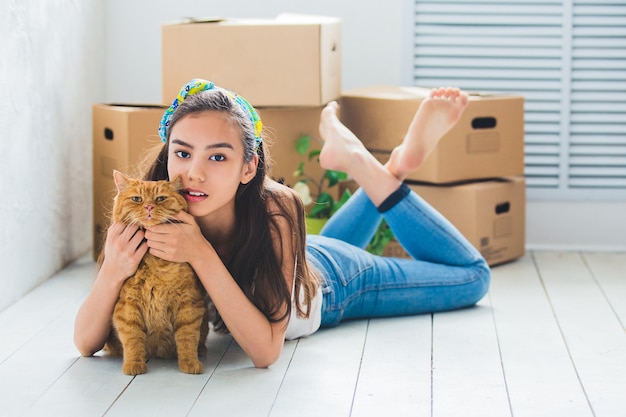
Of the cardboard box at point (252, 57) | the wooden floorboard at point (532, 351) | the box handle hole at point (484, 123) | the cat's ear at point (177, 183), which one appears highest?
the cardboard box at point (252, 57)

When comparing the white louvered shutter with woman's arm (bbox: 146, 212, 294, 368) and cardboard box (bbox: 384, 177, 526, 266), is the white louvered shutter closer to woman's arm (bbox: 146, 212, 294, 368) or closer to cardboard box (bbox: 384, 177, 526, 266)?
cardboard box (bbox: 384, 177, 526, 266)

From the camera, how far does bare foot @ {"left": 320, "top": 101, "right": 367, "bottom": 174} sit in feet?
7.49

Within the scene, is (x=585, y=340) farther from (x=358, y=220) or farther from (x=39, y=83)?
(x=39, y=83)

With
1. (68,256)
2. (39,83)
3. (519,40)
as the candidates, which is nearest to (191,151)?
(39,83)

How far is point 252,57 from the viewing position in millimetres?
2613

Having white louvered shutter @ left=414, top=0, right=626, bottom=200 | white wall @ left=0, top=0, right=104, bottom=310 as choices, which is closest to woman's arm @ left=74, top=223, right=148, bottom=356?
white wall @ left=0, top=0, right=104, bottom=310

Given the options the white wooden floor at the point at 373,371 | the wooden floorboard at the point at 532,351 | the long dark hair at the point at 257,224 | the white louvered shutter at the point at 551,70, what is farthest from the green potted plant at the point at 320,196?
the long dark hair at the point at 257,224

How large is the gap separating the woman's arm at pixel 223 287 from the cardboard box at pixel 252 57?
3.10 ft

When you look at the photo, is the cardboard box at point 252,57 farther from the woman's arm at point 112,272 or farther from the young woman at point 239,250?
the woman's arm at point 112,272

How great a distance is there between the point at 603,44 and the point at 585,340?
1.46 metres

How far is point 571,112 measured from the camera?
10.7ft

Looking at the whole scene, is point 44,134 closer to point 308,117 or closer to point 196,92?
point 308,117

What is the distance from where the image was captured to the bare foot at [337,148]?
7.49ft

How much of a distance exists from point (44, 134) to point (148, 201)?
1.01 meters
